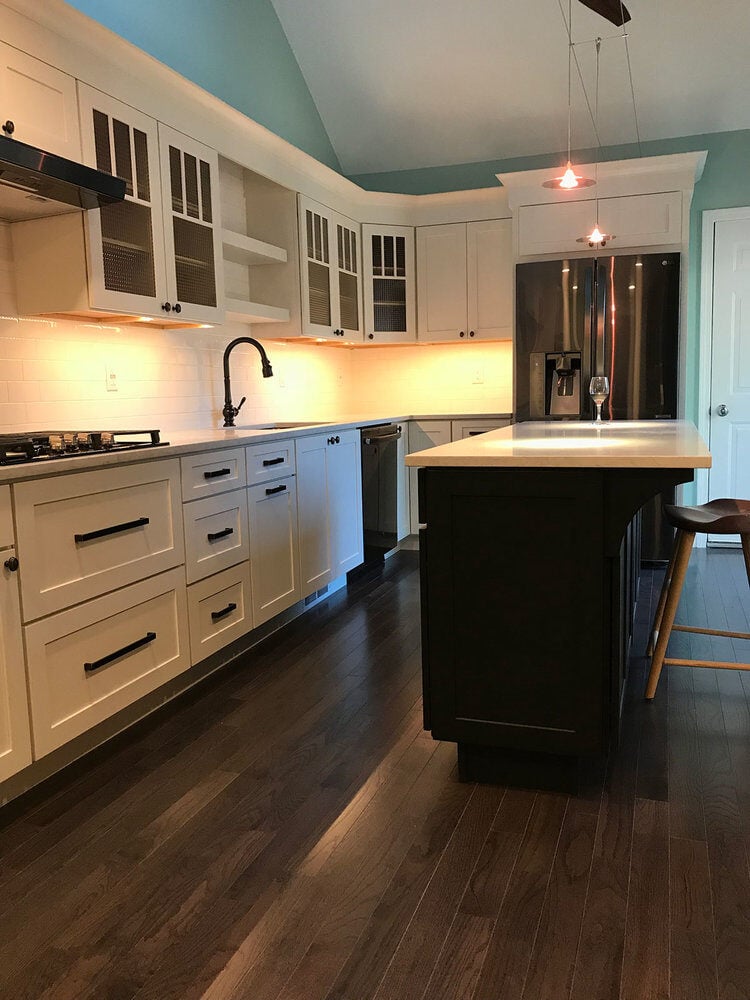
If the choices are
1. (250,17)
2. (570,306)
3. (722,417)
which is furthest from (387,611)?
(250,17)

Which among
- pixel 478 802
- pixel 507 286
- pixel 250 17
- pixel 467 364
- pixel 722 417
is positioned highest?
pixel 250 17

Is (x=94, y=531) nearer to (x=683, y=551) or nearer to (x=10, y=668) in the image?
(x=10, y=668)

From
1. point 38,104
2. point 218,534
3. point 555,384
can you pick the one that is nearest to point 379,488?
point 555,384

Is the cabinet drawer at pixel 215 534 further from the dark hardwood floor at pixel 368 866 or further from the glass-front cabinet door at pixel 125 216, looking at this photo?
the glass-front cabinet door at pixel 125 216

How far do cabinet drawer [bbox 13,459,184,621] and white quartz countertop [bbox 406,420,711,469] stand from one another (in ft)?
3.06

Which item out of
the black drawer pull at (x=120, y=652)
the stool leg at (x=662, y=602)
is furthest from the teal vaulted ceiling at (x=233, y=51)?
the stool leg at (x=662, y=602)

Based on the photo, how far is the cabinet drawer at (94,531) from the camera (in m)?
2.10

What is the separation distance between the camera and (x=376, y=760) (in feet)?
7.64

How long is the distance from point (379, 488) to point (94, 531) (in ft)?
8.49

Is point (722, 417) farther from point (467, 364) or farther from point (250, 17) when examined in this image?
point (250, 17)

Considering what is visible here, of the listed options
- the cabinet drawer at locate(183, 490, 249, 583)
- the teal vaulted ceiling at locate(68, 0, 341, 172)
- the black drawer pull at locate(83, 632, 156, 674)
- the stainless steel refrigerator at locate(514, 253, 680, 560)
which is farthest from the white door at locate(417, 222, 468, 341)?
the black drawer pull at locate(83, 632, 156, 674)

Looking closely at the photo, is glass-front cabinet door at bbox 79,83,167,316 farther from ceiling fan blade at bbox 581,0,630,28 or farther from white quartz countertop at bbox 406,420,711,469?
ceiling fan blade at bbox 581,0,630,28

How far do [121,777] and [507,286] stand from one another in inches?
160

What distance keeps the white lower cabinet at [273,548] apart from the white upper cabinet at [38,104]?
4.62 ft
